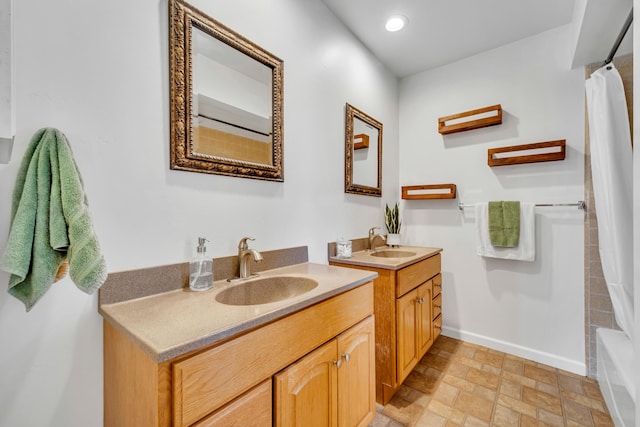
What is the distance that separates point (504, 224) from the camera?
6.72ft

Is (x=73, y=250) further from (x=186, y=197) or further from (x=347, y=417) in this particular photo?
(x=347, y=417)

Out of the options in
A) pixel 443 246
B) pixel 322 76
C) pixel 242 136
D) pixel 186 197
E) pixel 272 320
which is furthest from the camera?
pixel 443 246

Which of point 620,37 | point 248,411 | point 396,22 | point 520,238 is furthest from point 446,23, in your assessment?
point 248,411

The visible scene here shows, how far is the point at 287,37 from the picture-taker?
1.48 meters

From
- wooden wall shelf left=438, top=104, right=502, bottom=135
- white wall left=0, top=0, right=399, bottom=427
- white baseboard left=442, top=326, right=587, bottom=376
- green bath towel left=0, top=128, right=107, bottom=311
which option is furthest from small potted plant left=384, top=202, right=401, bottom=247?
green bath towel left=0, top=128, right=107, bottom=311

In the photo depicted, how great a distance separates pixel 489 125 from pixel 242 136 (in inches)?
79.4

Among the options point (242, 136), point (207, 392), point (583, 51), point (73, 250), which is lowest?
Answer: point (207, 392)

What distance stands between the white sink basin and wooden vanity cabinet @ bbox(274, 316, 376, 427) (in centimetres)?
28

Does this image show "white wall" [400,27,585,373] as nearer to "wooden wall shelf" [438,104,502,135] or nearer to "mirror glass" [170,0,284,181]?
"wooden wall shelf" [438,104,502,135]

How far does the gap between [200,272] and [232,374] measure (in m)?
0.46

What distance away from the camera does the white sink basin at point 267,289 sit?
43.3 inches

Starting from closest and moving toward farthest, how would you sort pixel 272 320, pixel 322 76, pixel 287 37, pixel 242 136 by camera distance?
1. pixel 272 320
2. pixel 242 136
3. pixel 287 37
4. pixel 322 76

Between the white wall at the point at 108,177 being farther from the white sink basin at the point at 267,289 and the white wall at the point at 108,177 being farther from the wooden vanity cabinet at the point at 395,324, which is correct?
the wooden vanity cabinet at the point at 395,324

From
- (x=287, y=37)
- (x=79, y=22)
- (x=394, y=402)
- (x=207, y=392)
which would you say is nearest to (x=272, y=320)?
(x=207, y=392)
